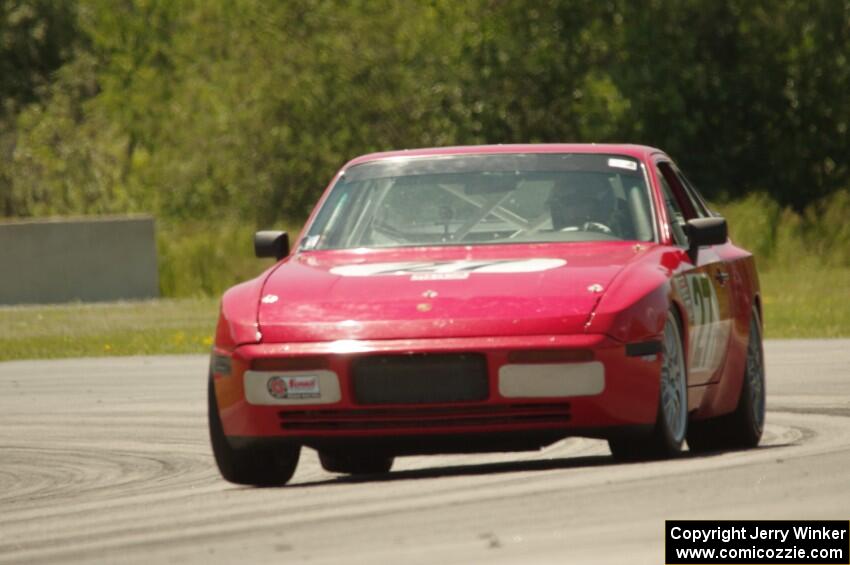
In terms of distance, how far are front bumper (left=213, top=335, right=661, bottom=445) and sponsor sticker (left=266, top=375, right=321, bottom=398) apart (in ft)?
0.09

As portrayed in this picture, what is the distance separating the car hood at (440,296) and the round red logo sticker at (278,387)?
16 centimetres

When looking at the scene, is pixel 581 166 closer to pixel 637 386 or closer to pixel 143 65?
pixel 637 386

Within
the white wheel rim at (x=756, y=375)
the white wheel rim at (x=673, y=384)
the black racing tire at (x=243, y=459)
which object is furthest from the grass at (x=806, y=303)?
the black racing tire at (x=243, y=459)

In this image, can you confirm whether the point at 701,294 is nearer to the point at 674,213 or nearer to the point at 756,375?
the point at 674,213

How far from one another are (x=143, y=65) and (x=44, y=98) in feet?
8.80

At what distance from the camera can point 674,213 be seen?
1033 centimetres

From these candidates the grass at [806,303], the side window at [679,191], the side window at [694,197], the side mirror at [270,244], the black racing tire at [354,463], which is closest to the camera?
the black racing tire at [354,463]

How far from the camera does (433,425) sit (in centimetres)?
863

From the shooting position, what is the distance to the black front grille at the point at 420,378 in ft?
28.2

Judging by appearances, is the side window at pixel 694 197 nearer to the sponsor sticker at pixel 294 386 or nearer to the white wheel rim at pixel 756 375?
the white wheel rim at pixel 756 375

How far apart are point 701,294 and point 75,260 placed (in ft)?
84.6

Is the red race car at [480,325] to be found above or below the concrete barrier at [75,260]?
above

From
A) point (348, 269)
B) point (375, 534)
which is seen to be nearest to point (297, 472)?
point (348, 269)

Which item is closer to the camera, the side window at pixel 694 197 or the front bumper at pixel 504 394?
the front bumper at pixel 504 394
